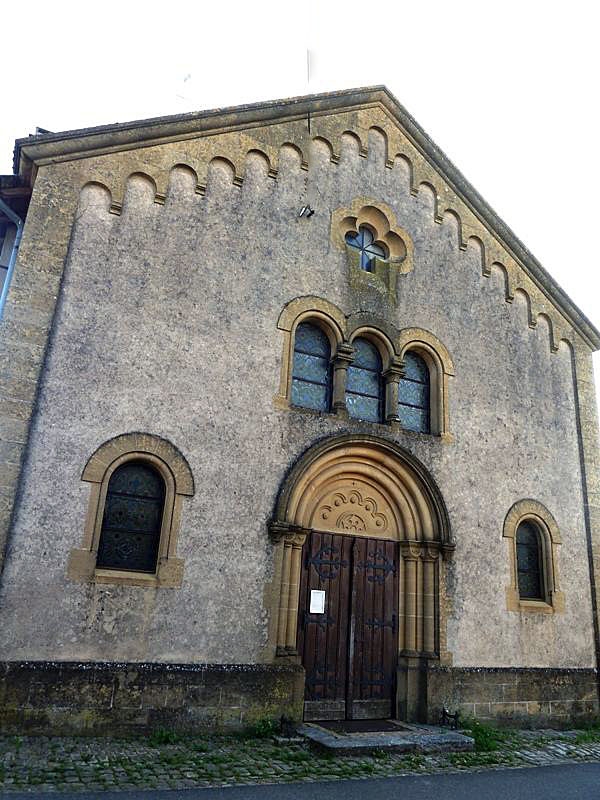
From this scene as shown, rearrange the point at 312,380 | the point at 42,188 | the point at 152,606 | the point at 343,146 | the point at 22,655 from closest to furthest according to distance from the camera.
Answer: the point at 22,655 < the point at 152,606 < the point at 42,188 < the point at 312,380 < the point at 343,146

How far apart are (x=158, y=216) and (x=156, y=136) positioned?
1328mm

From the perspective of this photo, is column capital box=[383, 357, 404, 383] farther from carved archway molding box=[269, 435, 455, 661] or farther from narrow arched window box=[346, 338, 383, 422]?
carved archway molding box=[269, 435, 455, 661]

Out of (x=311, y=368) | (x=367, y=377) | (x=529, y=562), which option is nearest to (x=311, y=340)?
(x=311, y=368)

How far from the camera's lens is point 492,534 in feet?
35.5

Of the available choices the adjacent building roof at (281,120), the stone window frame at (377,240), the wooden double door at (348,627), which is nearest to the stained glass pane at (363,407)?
the stone window frame at (377,240)

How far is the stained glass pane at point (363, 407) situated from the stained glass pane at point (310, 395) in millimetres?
440

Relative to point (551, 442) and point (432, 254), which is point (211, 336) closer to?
point (432, 254)

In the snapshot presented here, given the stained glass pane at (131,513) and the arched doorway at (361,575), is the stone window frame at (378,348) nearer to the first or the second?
the arched doorway at (361,575)

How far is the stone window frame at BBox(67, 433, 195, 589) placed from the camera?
7.95m

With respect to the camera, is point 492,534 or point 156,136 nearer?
point 156,136

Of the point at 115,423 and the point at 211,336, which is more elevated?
the point at 211,336

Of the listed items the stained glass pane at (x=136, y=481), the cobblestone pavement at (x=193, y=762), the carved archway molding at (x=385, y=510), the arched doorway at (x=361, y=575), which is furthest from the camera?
the carved archway molding at (x=385, y=510)

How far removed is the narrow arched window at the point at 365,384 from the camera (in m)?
10.6

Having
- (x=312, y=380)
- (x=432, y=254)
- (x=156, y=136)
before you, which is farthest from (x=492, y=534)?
(x=156, y=136)
